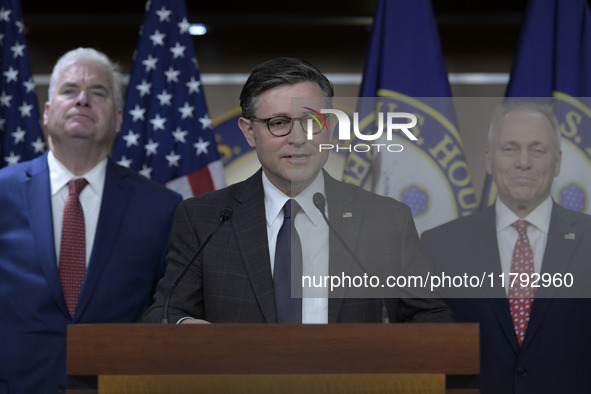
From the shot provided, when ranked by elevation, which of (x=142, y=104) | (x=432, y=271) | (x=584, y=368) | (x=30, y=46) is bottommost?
(x=584, y=368)

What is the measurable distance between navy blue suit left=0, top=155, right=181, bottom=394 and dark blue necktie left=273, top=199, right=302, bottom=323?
108 cm

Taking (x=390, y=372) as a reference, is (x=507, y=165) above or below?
above

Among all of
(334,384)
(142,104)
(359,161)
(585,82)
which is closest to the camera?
(334,384)

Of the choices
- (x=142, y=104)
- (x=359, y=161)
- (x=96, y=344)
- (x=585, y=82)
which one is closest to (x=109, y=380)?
(x=96, y=344)

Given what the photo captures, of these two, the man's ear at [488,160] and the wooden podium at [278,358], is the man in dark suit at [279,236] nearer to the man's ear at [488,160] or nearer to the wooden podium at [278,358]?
the man's ear at [488,160]

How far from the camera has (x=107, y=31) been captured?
14.3 feet

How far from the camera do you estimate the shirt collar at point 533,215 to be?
234 centimetres

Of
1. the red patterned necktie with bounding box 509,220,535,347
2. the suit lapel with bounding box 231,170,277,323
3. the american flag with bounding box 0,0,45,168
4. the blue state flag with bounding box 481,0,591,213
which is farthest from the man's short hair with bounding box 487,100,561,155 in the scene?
the american flag with bounding box 0,0,45,168

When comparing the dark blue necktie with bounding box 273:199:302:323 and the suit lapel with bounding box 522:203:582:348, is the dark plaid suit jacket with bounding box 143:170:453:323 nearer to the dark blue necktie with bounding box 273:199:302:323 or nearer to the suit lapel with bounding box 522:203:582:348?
the dark blue necktie with bounding box 273:199:302:323

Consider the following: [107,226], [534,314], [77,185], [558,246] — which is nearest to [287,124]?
[558,246]

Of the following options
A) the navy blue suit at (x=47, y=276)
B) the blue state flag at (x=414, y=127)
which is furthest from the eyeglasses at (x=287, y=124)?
the navy blue suit at (x=47, y=276)

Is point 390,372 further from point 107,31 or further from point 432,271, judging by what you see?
point 107,31

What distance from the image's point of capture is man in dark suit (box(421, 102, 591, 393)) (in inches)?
89.4

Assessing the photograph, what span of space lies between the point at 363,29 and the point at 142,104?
1.32 metres
